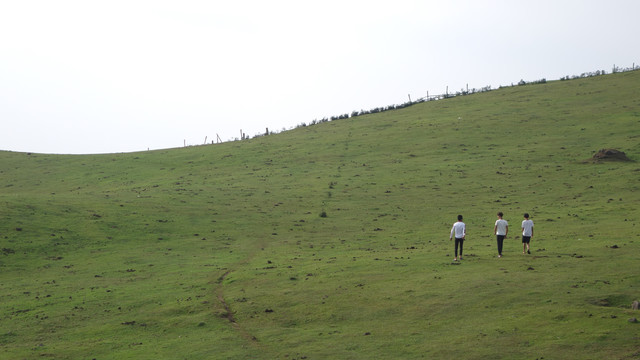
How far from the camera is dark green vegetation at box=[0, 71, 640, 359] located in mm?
21641

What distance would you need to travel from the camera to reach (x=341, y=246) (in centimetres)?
3728

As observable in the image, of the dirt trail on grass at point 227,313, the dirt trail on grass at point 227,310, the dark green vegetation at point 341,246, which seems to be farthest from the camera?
the dirt trail on grass at point 227,313

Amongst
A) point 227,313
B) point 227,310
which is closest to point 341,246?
point 227,310

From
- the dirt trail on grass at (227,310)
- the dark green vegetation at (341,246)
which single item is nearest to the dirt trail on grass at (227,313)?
the dirt trail on grass at (227,310)

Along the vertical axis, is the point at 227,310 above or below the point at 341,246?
below

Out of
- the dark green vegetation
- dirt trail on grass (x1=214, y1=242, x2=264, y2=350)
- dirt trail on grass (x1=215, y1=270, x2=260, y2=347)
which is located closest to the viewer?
the dark green vegetation

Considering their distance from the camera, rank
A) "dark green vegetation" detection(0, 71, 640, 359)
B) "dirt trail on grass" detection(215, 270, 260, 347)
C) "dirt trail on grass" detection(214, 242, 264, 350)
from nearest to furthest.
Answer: "dark green vegetation" detection(0, 71, 640, 359)
"dirt trail on grass" detection(214, 242, 264, 350)
"dirt trail on grass" detection(215, 270, 260, 347)

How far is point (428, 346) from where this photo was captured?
2000cm

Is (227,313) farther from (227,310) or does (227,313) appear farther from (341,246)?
(341,246)

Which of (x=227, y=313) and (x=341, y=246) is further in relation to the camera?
(x=341, y=246)

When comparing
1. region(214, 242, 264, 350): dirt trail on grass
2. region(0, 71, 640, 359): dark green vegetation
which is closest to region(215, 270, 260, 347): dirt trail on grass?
region(214, 242, 264, 350): dirt trail on grass

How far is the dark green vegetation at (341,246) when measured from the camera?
71.0ft

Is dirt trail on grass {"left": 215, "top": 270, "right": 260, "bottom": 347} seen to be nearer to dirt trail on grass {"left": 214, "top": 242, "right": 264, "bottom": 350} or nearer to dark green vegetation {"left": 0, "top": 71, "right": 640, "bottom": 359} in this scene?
dirt trail on grass {"left": 214, "top": 242, "right": 264, "bottom": 350}

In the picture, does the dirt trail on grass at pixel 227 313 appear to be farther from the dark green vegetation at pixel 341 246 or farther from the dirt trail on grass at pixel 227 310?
the dark green vegetation at pixel 341 246
